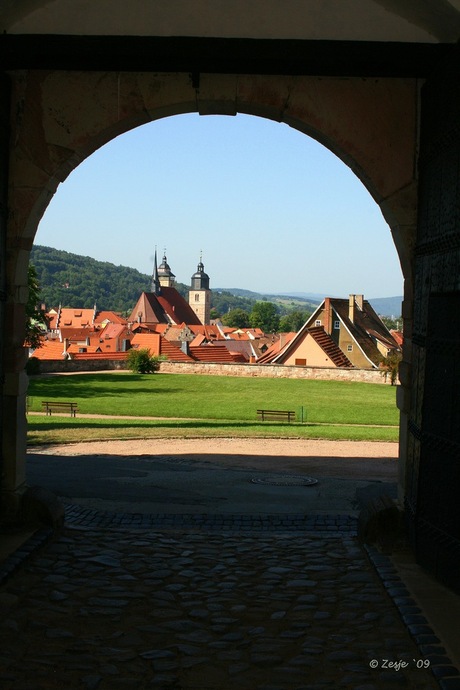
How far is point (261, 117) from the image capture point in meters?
6.85

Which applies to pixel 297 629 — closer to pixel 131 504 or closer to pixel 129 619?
pixel 129 619

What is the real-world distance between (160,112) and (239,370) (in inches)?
1634

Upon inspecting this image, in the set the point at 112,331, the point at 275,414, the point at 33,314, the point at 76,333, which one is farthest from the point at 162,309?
the point at 275,414

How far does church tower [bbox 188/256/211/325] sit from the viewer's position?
163500 millimetres

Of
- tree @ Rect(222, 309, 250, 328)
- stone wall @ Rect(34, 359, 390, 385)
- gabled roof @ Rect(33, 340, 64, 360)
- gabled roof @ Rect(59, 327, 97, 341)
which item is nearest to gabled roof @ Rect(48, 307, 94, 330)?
gabled roof @ Rect(59, 327, 97, 341)

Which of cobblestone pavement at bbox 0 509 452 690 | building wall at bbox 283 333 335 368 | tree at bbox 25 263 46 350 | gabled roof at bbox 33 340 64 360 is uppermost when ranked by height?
tree at bbox 25 263 46 350

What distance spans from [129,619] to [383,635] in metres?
1.49

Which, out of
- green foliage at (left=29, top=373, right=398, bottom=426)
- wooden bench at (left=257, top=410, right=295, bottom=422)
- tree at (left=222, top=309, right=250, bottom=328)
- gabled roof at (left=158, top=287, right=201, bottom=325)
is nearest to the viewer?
wooden bench at (left=257, top=410, right=295, bottom=422)

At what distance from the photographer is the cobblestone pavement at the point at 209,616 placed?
428 cm

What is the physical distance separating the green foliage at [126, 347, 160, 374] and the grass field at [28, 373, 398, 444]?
1488 mm

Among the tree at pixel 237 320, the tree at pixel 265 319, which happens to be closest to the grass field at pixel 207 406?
the tree at pixel 265 319

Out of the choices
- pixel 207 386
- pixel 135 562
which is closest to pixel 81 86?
pixel 135 562

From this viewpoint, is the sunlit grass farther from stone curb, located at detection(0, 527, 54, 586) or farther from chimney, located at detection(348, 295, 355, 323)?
chimney, located at detection(348, 295, 355, 323)

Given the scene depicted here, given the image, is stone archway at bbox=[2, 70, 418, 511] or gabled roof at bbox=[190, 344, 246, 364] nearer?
stone archway at bbox=[2, 70, 418, 511]
